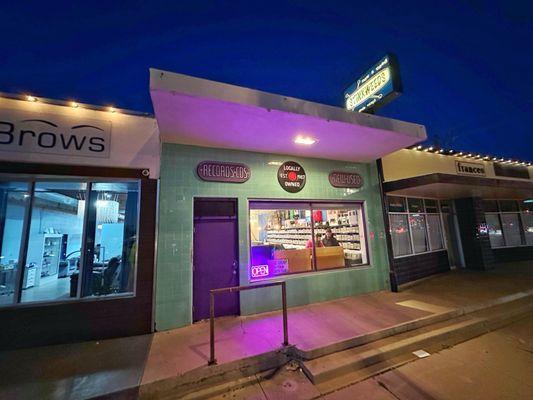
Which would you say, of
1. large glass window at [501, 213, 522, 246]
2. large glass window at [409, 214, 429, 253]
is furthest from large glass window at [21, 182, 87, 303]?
large glass window at [501, 213, 522, 246]

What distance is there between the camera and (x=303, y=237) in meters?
6.34

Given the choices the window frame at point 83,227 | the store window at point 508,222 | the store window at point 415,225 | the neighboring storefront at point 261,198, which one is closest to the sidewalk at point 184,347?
the neighboring storefront at point 261,198

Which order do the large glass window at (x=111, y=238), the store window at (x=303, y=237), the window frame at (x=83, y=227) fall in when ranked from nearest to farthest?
the window frame at (x=83, y=227), the large glass window at (x=111, y=238), the store window at (x=303, y=237)

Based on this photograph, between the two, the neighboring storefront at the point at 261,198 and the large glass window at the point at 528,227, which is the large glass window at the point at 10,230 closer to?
the neighboring storefront at the point at 261,198

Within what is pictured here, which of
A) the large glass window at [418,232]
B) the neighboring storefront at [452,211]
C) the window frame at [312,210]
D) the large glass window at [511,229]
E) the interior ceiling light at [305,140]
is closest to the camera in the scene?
the interior ceiling light at [305,140]

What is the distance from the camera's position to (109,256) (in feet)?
15.2

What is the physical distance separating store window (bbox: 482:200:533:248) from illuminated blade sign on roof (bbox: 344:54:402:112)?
25.5 ft

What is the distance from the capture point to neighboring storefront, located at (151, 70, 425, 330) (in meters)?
4.21

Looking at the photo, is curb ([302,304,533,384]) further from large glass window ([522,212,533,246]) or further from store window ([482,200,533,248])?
large glass window ([522,212,533,246])

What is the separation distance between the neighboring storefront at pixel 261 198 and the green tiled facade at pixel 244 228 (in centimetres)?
2

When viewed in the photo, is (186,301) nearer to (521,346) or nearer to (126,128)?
(126,128)

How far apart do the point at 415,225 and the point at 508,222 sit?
20.1ft

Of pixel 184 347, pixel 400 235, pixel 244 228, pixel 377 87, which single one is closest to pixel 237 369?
pixel 184 347

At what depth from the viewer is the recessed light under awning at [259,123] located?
11.8ft
